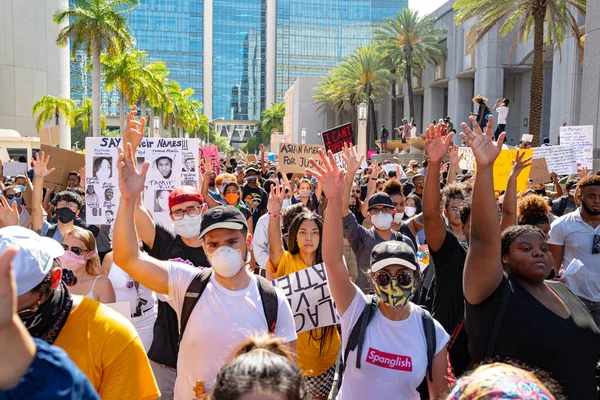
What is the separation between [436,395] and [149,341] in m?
2.02

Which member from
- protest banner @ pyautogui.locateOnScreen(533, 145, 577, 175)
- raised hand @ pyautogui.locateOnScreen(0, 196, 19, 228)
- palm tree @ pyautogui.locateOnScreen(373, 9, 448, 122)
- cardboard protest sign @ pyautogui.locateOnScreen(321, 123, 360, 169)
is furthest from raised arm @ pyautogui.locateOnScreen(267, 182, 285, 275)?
palm tree @ pyautogui.locateOnScreen(373, 9, 448, 122)

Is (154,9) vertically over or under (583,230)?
over

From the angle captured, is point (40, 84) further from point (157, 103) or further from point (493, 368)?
point (493, 368)

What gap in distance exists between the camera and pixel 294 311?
421 centimetres

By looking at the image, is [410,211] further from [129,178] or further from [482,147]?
[129,178]

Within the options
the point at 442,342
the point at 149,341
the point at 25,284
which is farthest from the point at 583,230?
the point at 25,284

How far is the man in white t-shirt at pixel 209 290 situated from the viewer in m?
2.92

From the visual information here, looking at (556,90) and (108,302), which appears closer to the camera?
(108,302)

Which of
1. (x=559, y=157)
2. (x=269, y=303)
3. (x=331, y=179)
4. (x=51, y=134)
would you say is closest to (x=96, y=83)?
(x=51, y=134)

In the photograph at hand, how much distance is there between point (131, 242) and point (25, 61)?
6420cm

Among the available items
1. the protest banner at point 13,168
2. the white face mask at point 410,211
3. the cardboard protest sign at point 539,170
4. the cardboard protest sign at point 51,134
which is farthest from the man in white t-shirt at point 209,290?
the protest banner at point 13,168

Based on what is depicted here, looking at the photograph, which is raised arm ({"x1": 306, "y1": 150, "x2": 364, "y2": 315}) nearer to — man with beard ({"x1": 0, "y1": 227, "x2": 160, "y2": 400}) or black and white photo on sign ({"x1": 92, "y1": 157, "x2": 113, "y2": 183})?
man with beard ({"x1": 0, "y1": 227, "x2": 160, "y2": 400})

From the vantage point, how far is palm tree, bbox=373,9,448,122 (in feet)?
140

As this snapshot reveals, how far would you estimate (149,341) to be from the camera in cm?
401
